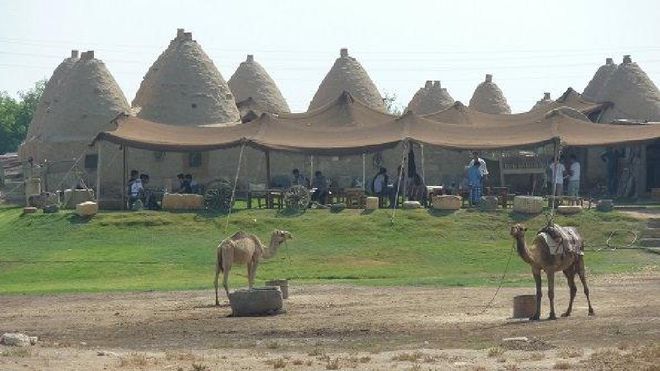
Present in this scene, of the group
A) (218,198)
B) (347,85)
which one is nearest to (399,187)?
(218,198)

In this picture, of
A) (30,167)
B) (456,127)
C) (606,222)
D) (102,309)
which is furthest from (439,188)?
(102,309)

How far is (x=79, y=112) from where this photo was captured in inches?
2502

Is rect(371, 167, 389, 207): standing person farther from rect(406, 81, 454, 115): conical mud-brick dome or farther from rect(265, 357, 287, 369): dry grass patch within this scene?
rect(265, 357, 287, 369): dry grass patch

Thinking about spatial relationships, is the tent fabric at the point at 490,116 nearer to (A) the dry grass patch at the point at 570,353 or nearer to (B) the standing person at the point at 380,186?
(B) the standing person at the point at 380,186

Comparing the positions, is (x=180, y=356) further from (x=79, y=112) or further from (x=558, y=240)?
(x=79, y=112)

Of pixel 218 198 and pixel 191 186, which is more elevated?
pixel 191 186

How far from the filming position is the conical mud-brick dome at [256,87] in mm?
76188

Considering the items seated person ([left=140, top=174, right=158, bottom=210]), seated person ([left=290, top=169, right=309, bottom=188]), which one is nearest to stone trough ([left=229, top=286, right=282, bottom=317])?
seated person ([left=140, top=174, right=158, bottom=210])

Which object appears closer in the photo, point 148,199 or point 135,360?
point 135,360

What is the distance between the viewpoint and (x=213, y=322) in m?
26.8

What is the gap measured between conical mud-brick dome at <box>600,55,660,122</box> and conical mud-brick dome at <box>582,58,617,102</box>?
3.19 metres

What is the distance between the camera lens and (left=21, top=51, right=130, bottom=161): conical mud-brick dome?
207 ft

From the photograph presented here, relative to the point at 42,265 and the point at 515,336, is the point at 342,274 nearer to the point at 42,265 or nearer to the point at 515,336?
the point at 42,265

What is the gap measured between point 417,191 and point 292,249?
8.34 m
